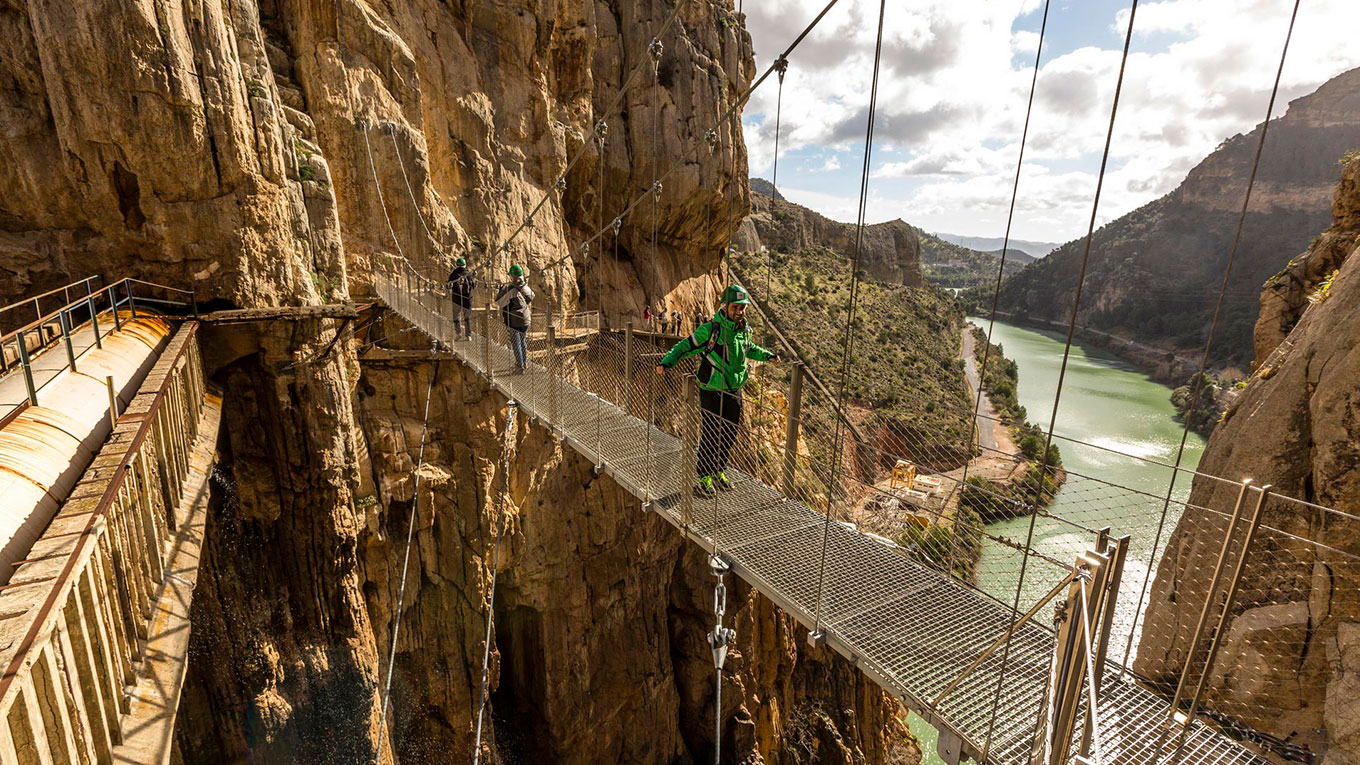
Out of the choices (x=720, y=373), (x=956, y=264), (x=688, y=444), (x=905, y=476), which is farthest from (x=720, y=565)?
(x=956, y=264)

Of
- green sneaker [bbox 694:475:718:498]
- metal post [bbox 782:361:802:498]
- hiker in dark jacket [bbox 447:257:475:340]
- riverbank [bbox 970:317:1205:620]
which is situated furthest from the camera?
riverbank [bbox 970:317:1205:620]

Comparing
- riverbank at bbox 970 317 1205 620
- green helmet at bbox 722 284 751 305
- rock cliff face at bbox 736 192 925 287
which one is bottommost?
riverbank at bbox 970 317 1205 620

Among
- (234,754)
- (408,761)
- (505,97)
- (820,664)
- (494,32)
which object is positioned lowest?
(820,664)

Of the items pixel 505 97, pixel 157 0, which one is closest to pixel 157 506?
pixel 157 0

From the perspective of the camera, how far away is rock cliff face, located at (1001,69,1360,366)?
54.3 feet

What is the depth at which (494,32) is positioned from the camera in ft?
28.7

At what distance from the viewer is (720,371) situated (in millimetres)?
3318

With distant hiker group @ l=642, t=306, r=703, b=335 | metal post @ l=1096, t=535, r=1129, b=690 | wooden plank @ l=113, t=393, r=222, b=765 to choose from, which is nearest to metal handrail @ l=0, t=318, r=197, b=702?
wooden plank @ l=113, t=393, r=222, b=765

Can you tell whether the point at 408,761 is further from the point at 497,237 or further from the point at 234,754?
the point at 497,237

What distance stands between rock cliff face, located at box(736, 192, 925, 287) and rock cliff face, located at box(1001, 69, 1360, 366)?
13332 mm

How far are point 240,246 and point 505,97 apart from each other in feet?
18.3

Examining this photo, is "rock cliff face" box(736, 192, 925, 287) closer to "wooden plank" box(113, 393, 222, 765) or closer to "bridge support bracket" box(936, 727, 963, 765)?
"wooden plank" box(113, 393, 222, 765)

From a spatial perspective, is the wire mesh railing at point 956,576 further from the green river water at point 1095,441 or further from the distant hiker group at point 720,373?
the green river water at point 1095,441

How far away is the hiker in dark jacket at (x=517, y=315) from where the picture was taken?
5.44 meters
